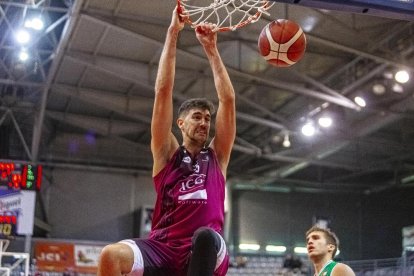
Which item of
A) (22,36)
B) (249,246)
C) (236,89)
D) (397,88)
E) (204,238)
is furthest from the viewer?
(249,246)

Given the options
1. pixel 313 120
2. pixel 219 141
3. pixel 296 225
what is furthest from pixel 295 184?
pixel 219 141

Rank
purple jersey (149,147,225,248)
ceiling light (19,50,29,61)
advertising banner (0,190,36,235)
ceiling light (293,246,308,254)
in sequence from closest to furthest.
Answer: purple jersey (149,147,225,248)
advertising banner (0,190,36,235)
ceiling light (19,50,29,61)
ceiling light (293,246,308,254)

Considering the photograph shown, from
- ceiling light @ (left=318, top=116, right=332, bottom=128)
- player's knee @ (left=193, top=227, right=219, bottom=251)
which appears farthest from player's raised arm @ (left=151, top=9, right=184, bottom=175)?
ceiling light @ (left=318, top=116, right=332, bottom=128)

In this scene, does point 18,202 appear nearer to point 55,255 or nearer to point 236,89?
point 55,255

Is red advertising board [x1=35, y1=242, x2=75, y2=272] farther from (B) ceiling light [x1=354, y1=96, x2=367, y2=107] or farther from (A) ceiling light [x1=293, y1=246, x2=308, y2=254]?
(B) ceiling light [x1=354, y1=96, x2=367, y2=107]

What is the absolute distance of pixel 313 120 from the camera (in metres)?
18.5

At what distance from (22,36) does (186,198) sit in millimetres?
12936

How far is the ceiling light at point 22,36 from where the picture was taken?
1552cm

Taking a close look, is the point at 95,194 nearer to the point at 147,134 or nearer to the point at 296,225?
the point at 147,134

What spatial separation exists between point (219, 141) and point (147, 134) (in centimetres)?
1869

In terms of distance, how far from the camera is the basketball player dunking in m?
3.27

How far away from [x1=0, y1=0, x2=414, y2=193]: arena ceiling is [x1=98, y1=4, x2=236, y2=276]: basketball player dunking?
987cm

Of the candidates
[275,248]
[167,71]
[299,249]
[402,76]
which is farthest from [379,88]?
[167,71]

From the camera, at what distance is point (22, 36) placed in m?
15.5
